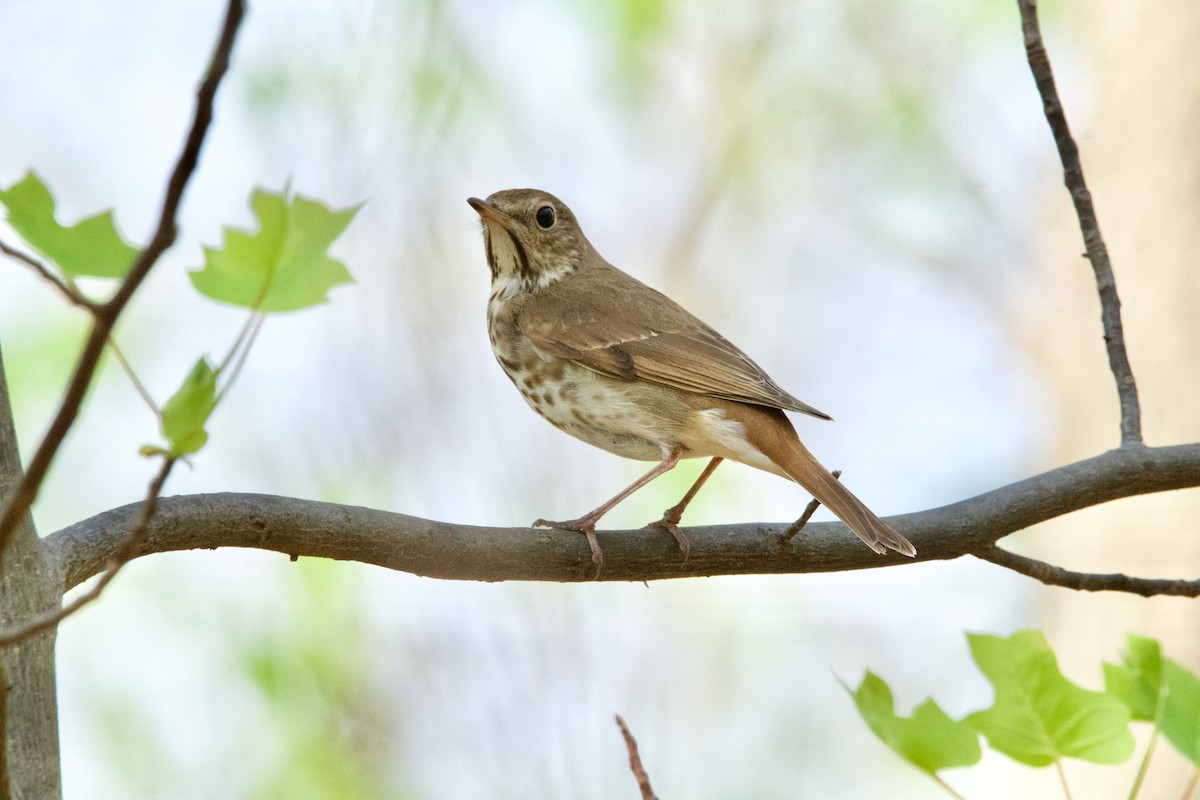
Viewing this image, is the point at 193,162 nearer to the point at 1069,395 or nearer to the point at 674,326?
the point at 674,326

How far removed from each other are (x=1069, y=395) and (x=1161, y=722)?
4983mm

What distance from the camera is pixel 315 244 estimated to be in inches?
40.9

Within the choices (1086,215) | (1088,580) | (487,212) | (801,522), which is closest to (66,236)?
(801,522)

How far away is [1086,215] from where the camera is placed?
117 inches

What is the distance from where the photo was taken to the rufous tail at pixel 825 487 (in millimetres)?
2602

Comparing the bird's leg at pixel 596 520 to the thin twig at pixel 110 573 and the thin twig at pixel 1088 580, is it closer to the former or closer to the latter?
the thin twig at pixel 1088 580

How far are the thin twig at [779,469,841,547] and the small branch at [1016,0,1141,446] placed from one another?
0.87 m

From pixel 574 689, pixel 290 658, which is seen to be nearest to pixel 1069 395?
pixel 574 689

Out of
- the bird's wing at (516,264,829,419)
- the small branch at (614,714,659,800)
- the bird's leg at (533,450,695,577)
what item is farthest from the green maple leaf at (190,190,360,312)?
the bird's wing at (516,264,829,419)

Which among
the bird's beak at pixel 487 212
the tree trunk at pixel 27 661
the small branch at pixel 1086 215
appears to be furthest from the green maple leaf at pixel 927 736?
the bird's beak at pixel 487 212

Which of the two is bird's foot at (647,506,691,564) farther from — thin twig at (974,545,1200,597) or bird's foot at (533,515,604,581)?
thin twig at (974,545,1200,597)

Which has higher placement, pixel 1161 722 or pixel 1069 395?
pixel 1069 395

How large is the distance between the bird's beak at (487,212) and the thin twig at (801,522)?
1.88 metres

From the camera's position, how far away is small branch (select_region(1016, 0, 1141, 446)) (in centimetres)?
283
